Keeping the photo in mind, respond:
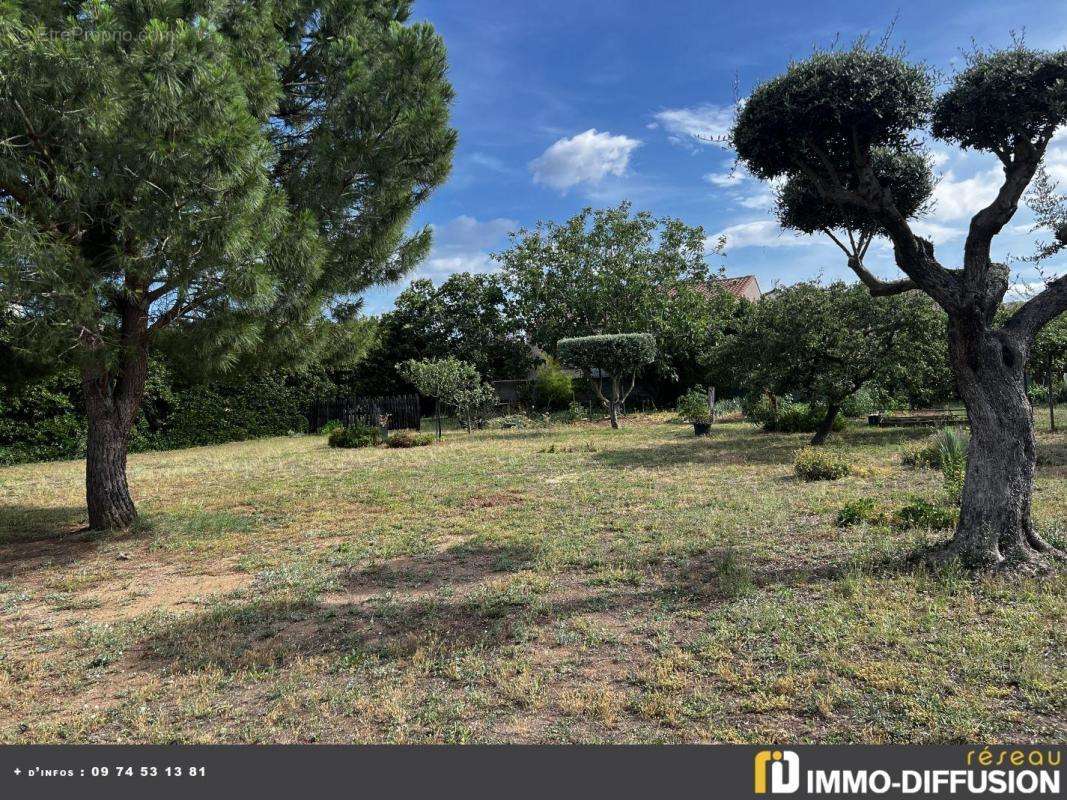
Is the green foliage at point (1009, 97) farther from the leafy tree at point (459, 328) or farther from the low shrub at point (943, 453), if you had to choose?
the leafy tree at point (459, 328)

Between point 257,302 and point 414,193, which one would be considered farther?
point 414,193

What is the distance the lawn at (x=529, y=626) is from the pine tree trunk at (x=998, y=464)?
29 centimetres

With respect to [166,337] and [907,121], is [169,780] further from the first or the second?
[907,121]

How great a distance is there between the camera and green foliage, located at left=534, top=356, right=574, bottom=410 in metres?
24.6

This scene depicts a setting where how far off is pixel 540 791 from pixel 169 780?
149cm

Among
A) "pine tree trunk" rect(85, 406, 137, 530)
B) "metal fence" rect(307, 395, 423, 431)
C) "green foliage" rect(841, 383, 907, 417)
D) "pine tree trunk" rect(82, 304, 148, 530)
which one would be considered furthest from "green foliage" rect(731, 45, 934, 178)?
"metal fence" rect(307, 395, 423, 431)

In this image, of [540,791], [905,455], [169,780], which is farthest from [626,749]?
[905,455]

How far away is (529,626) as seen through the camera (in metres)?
3.92

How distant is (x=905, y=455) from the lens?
953 cm

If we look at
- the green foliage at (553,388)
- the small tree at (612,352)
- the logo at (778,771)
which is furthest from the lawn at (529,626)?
the green foliage at (553,388)

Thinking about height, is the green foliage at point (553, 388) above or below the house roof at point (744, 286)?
below

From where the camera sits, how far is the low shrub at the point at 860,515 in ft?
19.4

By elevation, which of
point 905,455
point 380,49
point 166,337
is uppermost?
point 380,49

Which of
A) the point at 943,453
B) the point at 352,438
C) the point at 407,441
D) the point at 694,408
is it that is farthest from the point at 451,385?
the point at 943,453
